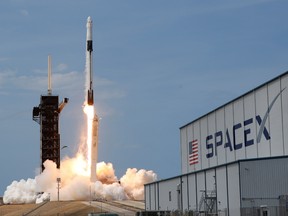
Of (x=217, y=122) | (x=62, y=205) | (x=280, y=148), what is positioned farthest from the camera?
(x=62, y=205)

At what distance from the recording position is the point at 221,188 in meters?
68.7

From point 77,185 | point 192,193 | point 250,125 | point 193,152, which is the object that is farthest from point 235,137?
point 77,185

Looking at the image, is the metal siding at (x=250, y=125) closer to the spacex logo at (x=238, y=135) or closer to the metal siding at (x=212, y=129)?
the spacex logo at (x=238, y=135)

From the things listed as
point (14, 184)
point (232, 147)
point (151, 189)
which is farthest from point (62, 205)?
point (232, 147)

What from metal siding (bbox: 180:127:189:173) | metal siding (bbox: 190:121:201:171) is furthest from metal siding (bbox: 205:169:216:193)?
metal siding (bbox: 180:127:189:173)

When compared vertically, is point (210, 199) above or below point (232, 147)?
below

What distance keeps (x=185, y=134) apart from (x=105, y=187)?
1643 inches

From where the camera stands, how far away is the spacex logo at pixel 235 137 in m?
70.8

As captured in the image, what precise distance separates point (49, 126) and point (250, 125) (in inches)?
2846

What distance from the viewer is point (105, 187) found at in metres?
137

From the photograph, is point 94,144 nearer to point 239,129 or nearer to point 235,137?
point 235,137

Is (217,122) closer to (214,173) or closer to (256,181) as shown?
(214,173)

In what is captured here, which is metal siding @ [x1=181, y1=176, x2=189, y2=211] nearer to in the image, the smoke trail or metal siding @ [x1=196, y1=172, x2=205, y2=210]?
metal siding @ [x1=196, y1=172, x2=205, y2=210]

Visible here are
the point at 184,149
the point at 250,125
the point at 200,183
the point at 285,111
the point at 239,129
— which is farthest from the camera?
the point at 184,149
